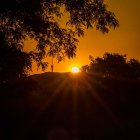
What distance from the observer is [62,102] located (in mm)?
43562

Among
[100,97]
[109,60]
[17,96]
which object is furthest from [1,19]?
[109,60]

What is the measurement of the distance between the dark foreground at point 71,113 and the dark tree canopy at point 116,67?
6764 centimetres

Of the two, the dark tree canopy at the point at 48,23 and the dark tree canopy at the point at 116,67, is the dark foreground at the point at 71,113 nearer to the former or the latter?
the dark tree canopy at the point at 48,23

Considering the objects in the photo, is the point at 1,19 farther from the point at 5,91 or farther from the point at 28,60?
the point at 5,91

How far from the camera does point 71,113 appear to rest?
38344 millimetres

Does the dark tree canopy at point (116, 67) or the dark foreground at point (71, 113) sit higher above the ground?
the dark tree canopy at point (116, 67)

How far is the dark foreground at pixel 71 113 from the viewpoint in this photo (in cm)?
2355

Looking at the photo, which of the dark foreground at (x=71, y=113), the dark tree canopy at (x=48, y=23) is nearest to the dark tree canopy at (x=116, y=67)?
the dark foreground at (x=71, y=113)

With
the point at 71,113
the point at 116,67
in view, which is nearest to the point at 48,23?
the point at 71,113

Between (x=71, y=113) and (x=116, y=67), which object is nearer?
(x=71, y=113)

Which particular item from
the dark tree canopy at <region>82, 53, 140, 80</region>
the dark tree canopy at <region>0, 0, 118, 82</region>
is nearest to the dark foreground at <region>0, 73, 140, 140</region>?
the dark tree canopy at <region>0, 0, 118, 82</region>

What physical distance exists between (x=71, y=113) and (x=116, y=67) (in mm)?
89562

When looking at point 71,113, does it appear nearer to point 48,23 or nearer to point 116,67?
point 48,23

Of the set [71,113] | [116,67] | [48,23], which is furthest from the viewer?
[116,67]
